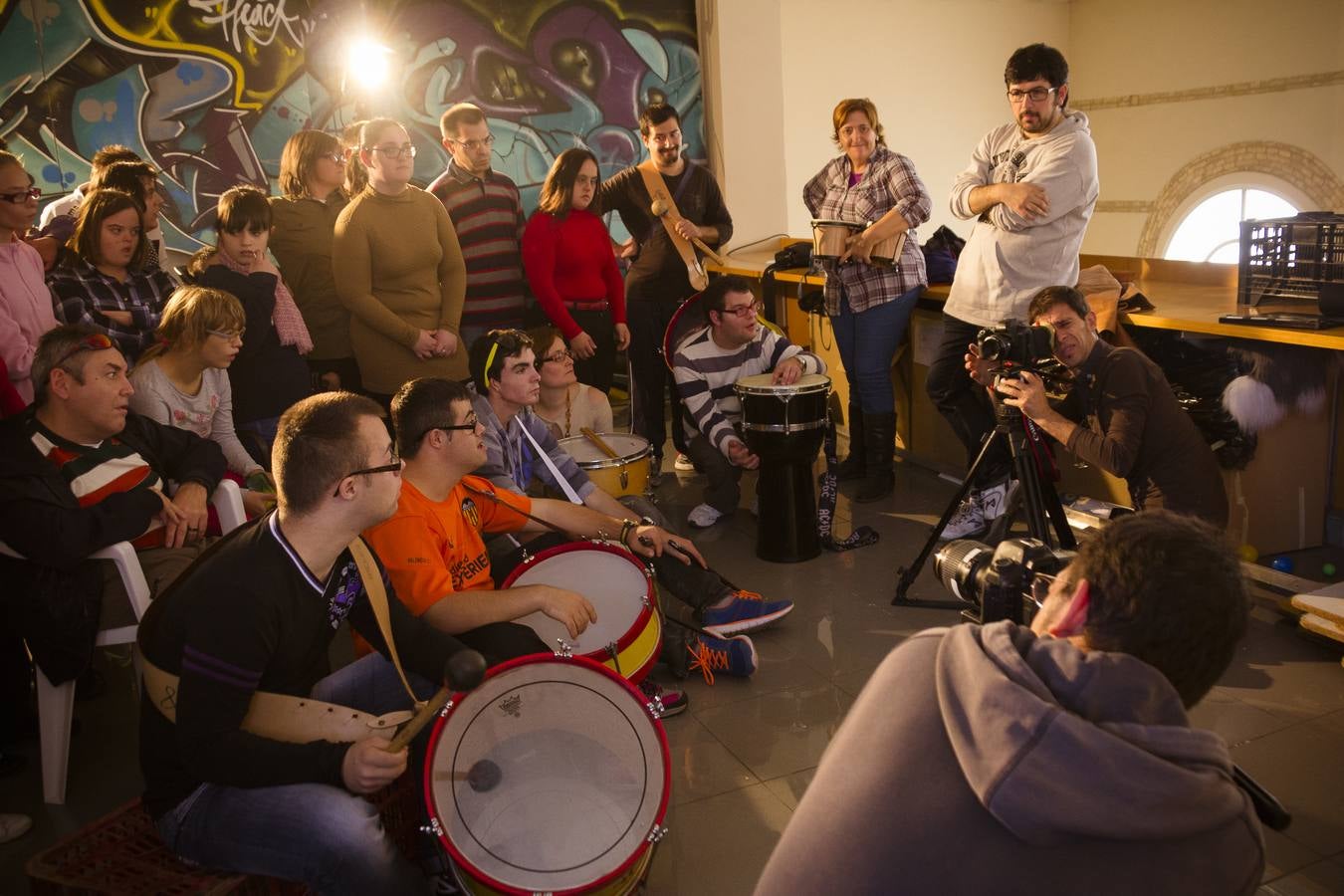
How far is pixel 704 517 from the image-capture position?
4.96m

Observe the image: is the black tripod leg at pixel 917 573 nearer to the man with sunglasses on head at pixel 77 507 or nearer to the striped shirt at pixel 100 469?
the man with sunglasses on head at pixel 77 507

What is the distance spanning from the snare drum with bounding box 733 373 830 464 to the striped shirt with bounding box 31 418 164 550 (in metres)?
2.18

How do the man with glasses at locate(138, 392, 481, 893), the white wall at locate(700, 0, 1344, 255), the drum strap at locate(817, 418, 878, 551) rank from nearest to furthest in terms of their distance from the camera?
1. the man with glasses at locate(138, 392, 481, 893)
2. the drum strap at locate(817, 418, 878, 551)
3. the white wall at locate(700, 0, 1344, 255)

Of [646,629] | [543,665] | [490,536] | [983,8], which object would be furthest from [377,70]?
[983,8]

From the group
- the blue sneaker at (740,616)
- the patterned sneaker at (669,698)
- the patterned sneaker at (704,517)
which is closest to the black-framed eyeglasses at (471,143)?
the patterned sneaker at (704,517)

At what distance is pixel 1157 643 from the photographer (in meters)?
1.36

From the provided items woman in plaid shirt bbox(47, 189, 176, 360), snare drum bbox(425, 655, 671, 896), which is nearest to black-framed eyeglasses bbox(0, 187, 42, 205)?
woman in plaid shirt bbox(47, 189, 176, 360)

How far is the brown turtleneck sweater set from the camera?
4.41 metres

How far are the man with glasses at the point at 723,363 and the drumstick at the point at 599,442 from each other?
2.07 ft

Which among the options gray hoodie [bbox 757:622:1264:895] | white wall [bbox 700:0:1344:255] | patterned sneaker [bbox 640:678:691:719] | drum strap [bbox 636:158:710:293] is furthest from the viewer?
white wall [bbox 700:0:1344:255]

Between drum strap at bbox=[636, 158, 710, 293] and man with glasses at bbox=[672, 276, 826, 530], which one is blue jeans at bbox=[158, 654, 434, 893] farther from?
drum strap at bbox=[636, 158, 710, 293]

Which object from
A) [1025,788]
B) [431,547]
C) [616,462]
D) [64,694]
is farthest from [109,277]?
[1025,788]

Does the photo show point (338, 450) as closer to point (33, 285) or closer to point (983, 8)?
point (33, 285)

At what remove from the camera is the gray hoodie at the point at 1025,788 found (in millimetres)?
1190
